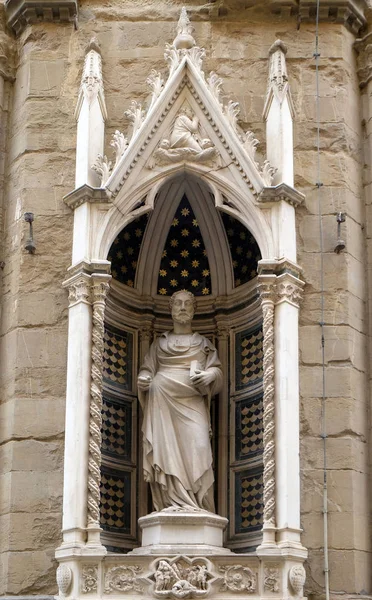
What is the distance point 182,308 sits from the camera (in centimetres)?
1226

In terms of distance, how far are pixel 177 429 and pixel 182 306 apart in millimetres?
1219

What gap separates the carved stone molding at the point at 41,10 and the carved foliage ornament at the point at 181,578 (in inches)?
215

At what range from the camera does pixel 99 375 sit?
11.4 meters

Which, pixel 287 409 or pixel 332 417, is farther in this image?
pixel 332 417

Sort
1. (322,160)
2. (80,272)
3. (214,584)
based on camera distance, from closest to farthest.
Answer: (214,584) → (80,272) → (322,160)

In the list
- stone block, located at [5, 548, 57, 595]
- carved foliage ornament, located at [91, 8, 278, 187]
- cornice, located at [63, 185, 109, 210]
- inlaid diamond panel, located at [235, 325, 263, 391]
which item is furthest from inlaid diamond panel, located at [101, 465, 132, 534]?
carved foliage ornament, located at [91, 8, 278, 187]

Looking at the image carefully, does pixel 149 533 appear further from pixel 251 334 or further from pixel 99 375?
pixel 251 334

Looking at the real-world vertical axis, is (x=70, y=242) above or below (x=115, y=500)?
above

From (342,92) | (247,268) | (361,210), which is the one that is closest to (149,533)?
(247,268)

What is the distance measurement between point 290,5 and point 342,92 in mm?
1046

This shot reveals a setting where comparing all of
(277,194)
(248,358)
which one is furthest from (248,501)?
(277,194)

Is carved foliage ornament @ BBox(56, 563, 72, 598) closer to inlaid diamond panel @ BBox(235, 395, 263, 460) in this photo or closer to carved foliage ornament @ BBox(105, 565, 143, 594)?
carved foliage ornament @ BBox(105, 565, 143, 594)

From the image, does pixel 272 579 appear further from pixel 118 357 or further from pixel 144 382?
pixel 118 357

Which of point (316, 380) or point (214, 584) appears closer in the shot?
point (214, 584)
